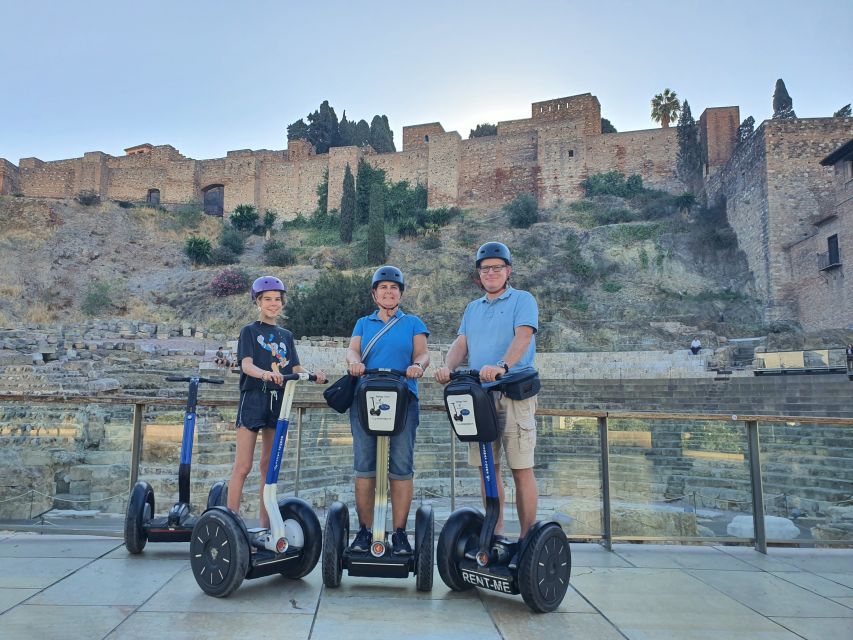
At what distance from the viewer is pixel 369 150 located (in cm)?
4253

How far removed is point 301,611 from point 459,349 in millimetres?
1547

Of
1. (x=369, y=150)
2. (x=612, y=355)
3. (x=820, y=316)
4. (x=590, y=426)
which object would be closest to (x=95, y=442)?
(x=590, y=426)

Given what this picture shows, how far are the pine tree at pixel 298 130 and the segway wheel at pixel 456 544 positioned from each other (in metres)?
47.9

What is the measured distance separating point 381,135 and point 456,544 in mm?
48438

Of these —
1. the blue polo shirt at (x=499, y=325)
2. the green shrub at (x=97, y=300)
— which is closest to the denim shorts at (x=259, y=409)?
the blue polo shirt at (x=499, y=325)

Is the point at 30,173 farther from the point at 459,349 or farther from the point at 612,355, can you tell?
Answer: the point at 459,349

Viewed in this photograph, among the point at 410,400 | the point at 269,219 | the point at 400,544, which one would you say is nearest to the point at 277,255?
the point at 269,219

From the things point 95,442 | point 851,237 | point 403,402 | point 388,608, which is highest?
point 851,237

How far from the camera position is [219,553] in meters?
2.77

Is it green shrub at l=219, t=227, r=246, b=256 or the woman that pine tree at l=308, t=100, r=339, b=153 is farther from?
the woman

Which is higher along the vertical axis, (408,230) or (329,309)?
(408,230)

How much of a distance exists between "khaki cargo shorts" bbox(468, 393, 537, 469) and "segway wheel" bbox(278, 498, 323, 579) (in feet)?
3.36

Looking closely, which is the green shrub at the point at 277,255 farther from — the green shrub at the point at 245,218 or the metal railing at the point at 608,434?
the metal railing at the point at 608,434

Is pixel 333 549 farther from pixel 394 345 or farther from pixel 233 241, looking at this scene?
pixel 233 241
